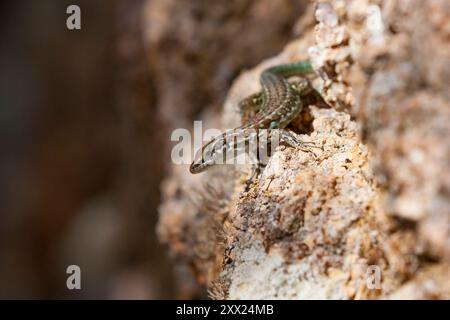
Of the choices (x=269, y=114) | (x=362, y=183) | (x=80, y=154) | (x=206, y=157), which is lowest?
(x=362, y=183)

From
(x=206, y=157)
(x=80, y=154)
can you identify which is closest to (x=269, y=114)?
(x=206, y=157)

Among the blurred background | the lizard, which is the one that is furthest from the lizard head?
the blurred background

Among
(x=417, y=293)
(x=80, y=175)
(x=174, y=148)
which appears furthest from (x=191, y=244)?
(x=80, y=175)

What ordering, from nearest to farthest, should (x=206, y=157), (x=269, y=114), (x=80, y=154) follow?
(x=269, y=114) < (x=206, y=157) < (x=80, y=154)

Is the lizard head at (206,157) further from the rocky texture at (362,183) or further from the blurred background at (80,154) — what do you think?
the blurred background at (80,154)

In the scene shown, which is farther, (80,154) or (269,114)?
(80,154)

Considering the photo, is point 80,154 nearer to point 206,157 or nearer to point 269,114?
point 206,157

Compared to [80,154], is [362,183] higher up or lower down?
lower down
